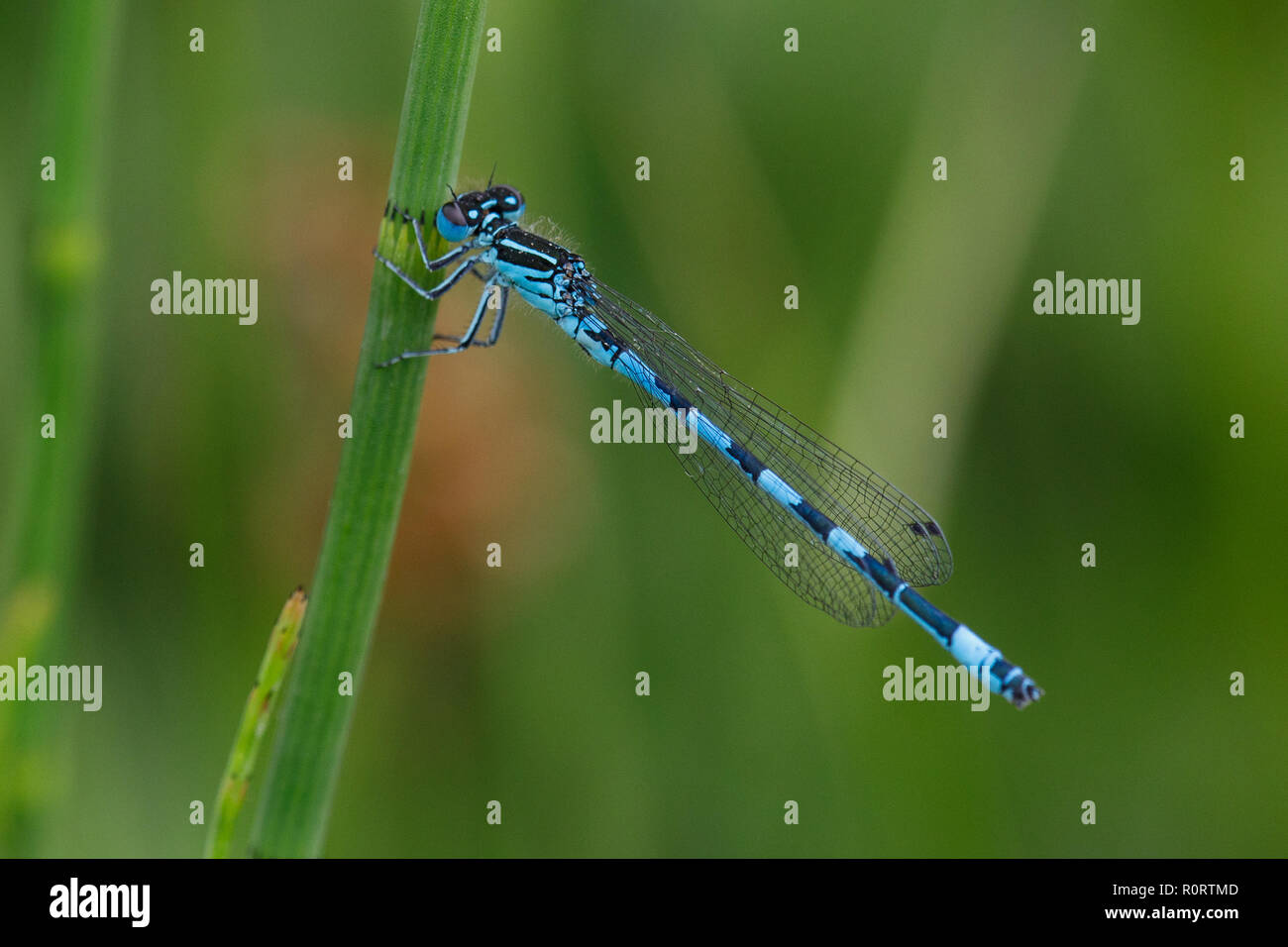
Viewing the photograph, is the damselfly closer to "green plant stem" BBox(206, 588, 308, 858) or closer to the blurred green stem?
the blurred green stem

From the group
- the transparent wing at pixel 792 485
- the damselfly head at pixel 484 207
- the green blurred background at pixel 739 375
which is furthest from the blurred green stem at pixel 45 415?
the transparent wing at pixel 792 485

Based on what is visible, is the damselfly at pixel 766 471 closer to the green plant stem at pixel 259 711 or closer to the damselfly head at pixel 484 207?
the damselfly head at pixel 484 207

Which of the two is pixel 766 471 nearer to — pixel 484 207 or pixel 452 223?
pixel 484 207

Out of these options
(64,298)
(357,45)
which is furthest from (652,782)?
(357,45)
